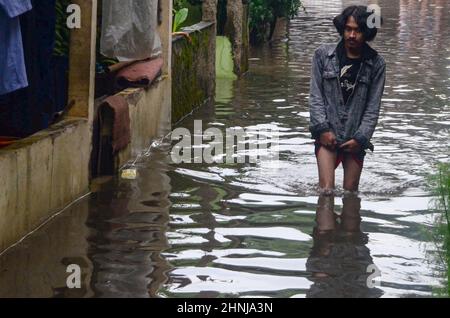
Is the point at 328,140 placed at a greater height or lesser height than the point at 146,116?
lesser

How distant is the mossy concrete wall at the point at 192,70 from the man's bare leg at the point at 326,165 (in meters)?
4.74

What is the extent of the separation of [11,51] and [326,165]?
3097mm

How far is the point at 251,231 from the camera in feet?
30.7

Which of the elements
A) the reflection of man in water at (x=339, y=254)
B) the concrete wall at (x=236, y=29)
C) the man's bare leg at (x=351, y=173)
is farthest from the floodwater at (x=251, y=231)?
the concrete wall at (x=236, y=29)

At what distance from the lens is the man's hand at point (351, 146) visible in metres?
10.4

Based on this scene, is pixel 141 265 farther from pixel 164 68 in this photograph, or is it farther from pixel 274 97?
pixel 274 97

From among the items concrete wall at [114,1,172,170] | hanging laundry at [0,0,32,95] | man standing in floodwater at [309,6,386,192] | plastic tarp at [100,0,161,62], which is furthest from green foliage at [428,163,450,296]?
plastic tarp at [100,0,161,62]

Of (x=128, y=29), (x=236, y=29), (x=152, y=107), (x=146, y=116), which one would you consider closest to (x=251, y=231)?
(x=128, y=29)

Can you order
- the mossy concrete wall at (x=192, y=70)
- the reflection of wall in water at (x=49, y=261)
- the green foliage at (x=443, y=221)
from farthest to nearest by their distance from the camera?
1. the mossy concrete wall at (x=192, y=70)
2. the green foliage at (x=443, y=221)
3. the reflection of wall in water at (x=49, y=261)

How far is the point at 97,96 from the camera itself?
41.6 ft

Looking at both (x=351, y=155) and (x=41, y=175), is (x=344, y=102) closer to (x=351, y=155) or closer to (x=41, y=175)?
(x=351, y=155)

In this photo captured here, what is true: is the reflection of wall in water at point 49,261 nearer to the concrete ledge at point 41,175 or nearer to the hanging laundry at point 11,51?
the concrete ledge at point 41,175

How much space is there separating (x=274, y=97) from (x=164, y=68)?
13.0 feet
